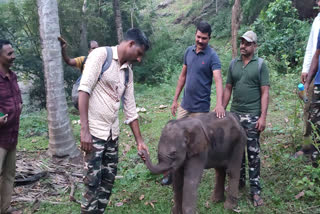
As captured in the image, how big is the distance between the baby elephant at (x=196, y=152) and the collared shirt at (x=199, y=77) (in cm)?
66

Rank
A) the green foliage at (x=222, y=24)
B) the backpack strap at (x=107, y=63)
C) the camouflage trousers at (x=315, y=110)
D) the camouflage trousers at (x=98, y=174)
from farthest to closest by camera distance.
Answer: the green foliage at (x=222, y=24) < the camouflage trousers at (x=315, y=110) < the camouflage trousers at (x=98, y=174) < the backpack strap at (x=107, y=63)

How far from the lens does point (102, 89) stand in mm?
3268

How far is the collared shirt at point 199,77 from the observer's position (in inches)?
175

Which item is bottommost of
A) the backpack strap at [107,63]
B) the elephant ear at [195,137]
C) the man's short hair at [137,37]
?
the elephant ear at [195,137]

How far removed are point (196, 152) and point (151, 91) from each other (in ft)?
40.2

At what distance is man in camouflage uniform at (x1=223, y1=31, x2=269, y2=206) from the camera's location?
4098 millimetres

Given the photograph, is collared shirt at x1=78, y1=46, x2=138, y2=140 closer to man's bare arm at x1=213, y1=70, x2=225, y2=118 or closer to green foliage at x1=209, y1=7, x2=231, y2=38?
man's bare arm at x1=213, y1=70, x2=225, y2=118

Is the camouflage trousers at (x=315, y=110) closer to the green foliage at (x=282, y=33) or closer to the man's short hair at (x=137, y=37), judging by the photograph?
the man's short hair at (x=137, y=37)

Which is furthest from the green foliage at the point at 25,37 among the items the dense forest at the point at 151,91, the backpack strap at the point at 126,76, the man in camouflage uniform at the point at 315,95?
Answer: the man in camouflage uniform at the point at 315,95

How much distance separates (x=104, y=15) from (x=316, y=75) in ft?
60.1

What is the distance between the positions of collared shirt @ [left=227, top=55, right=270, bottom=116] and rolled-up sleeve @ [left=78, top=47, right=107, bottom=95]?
209 cm

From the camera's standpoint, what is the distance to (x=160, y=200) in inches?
183

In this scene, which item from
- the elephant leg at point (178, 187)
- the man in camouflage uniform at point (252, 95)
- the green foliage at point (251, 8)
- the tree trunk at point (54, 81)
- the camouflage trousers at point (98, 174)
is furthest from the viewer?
the green foliage at point (251, 8)

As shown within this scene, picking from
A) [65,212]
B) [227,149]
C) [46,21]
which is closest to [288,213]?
[227,149]
